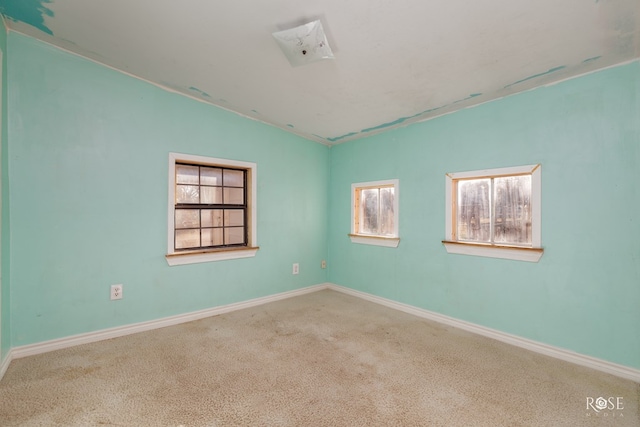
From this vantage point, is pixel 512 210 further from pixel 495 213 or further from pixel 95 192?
pixel 95 192

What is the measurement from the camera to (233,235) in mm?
3494

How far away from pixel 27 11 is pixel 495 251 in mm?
4078

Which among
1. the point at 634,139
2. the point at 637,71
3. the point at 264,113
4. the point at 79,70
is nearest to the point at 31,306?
the point at 79,70

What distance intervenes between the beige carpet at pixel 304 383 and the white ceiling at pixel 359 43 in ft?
7.33

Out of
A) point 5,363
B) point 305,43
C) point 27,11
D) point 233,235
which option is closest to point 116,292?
point 5,363

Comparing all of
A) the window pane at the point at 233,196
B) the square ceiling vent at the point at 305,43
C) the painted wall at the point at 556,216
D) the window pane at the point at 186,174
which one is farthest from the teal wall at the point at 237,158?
the square ceiling vent at the point at 305,43

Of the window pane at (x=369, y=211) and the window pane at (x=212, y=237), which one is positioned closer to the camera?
the window pane at (x=212, y=237)

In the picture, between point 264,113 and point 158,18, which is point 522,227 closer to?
point 264,113

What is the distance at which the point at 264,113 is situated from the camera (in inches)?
129

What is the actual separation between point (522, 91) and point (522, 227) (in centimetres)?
118

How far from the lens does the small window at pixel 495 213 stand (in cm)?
238

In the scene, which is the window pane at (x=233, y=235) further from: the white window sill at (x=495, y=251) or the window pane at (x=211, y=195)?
the white window sill at (x=495, y=251)

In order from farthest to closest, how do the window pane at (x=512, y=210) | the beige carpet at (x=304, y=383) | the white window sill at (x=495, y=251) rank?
the window pane at (x=512, y=210), the white window sill at (x=495, y=251), the beige carpet at (x=304, y=383)

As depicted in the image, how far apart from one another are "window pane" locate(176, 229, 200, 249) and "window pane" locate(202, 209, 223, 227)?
14cm
